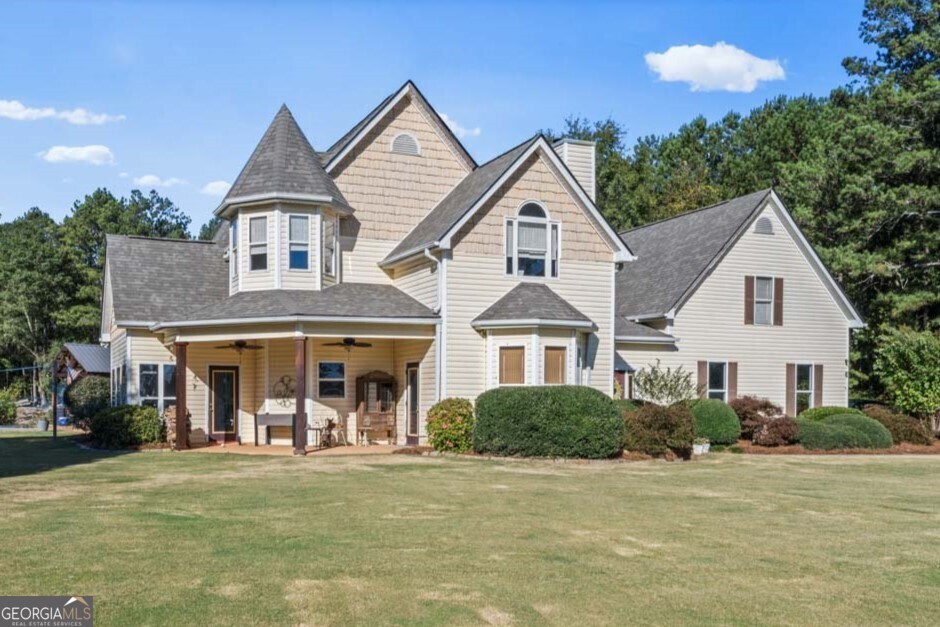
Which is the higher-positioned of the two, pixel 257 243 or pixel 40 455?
pixel 257 243

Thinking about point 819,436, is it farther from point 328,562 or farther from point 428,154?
point 328,562

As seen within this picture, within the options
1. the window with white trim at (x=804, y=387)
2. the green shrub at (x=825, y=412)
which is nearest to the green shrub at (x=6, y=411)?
the window with white trim at (x=804, y=387)

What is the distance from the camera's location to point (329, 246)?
2573 centimetres

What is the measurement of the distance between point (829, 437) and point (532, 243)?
10147 mm

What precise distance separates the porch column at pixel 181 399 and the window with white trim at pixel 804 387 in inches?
800

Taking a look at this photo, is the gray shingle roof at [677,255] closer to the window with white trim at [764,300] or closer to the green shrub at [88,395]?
the window with white trim at [764,300]

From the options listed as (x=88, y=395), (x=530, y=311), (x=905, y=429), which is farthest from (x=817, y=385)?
(x=88, y=395)

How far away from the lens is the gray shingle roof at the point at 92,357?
115ft

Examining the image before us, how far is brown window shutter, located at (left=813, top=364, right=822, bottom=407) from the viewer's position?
103 ft

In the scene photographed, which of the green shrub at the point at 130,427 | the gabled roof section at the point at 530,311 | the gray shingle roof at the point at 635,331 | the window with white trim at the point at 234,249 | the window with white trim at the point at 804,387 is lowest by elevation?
the green shrub at the point at 130,427

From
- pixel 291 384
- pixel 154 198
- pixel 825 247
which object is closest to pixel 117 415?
pixel 291 384

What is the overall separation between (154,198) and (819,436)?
193 feet

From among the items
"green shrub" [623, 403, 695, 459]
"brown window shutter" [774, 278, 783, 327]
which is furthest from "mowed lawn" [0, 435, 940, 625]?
"brown window shutter" [774, 278, 783, 327]

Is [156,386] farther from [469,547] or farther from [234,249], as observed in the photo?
[469,547]
